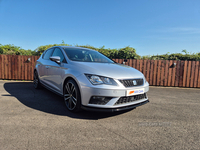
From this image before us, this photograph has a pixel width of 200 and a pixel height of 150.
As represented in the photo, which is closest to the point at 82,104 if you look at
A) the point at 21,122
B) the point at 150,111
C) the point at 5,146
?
the point at 21,122

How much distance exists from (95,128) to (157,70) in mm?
6396

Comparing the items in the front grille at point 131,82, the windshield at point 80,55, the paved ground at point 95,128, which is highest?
the windshield at point 80,55

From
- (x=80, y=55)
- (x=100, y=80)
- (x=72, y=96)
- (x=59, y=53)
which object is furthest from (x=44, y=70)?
(x=100, y=80)

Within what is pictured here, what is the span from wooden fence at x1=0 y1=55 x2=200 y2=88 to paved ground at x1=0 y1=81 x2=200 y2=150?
4.42 meters

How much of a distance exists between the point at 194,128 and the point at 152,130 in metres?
0.86

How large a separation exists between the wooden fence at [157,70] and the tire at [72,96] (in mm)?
5287

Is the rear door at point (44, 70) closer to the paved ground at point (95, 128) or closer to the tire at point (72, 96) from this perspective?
the paved ground at point (95, 128)

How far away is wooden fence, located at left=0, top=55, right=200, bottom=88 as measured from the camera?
772 centimetres

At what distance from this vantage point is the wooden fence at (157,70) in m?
Result: 7.72

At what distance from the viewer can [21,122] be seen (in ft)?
8.77

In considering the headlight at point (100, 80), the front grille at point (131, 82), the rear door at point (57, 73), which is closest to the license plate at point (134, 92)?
the front grille at point (131, 82)

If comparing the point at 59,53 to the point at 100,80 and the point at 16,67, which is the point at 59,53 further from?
the point at 16,67

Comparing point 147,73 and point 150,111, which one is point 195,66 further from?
point 150,111

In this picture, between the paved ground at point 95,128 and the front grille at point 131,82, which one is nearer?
the paved ground at point 95,128
